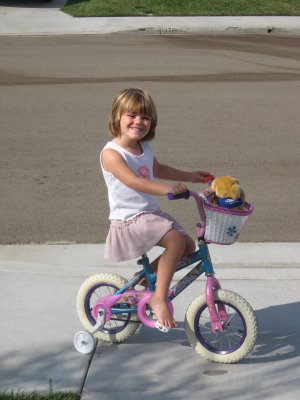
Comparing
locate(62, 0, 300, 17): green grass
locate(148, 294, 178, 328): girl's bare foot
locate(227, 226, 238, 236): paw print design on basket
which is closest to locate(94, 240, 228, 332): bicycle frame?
locate(148, 294, 178, 328): girl's bare foot

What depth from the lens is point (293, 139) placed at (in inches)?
376

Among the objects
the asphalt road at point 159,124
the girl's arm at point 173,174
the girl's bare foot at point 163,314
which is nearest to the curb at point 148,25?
the asphalt road at point 159,124

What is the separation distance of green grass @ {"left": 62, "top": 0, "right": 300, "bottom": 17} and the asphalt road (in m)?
4.30

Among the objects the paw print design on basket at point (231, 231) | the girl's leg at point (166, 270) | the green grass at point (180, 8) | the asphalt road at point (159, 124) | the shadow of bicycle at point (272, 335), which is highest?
the paw print design on basket at point (231, 231)

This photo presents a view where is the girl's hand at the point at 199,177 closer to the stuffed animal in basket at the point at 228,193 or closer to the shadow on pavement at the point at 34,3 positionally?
the stuffed animal in basket at the point at 228,193

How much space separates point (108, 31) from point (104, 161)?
1496 centimetres

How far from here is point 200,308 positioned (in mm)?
4641

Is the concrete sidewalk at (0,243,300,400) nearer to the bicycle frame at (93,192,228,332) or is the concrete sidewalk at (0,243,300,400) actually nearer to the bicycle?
the bicycle

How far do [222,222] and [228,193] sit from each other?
0.47ft

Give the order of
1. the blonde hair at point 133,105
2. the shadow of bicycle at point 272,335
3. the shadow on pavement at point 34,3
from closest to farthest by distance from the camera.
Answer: the blonde hair at point 133,105 → the shadow of bicycle at point 272,335 → the shadow on pavement at point 34,3

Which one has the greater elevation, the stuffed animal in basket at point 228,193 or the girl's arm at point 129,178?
the girl's arm at point 129,178

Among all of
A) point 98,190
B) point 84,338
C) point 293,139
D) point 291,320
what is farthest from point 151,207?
point 293,139

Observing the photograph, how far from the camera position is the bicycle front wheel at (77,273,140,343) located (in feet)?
16.0

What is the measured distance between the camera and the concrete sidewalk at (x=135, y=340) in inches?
172
